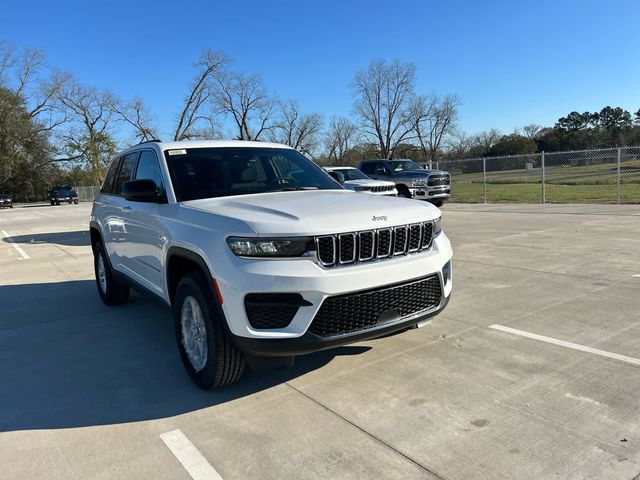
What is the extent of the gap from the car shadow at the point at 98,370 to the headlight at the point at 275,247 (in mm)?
1177

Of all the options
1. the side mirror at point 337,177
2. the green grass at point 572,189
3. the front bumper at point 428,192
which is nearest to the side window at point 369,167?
the front bumper at point 428,192

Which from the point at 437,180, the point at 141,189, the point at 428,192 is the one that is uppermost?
the point at 141,189

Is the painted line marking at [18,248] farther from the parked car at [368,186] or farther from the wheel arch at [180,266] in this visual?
the wheel arch at [180,266]

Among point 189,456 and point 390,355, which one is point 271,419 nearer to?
point 189,456

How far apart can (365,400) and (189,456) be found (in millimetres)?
1218

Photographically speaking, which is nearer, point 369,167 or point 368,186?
point 368,186

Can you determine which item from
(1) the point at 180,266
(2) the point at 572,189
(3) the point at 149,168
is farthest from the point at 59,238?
(2) the point at 572,189

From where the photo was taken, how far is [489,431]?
296 cm

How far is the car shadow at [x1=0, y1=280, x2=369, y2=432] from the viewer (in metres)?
3.51

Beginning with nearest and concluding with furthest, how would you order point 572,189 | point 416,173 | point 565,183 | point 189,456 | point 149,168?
point 189,456, point 149,168, point 416,173, point 572,189, point 565,183

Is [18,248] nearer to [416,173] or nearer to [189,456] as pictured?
[189,456]

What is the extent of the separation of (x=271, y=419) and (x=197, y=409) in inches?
22.5

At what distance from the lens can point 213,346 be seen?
3422mm

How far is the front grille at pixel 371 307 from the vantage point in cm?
318
